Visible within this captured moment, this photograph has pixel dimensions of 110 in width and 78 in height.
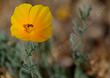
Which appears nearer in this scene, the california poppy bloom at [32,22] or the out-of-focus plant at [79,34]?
the california poppy bloom at [32,22]

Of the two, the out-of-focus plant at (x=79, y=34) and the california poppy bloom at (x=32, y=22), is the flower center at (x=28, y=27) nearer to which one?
the california poppy bloom at (x=32, y=22)

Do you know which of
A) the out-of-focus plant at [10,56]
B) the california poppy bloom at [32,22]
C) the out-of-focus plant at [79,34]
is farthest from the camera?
the out-of-focus plant at [10,56]

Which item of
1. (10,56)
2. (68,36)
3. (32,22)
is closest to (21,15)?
(32,22)

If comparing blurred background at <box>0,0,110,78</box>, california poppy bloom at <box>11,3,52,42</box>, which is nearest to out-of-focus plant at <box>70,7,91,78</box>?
california poppy bloom at <box>11,3,52,42</box>

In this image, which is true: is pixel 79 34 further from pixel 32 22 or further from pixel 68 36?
pixel 68 36

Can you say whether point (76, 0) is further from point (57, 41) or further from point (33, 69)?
point (33, 69)

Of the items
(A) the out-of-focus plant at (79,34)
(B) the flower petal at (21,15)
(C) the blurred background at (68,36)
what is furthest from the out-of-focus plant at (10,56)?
(B) the flower petal at (21,15)
